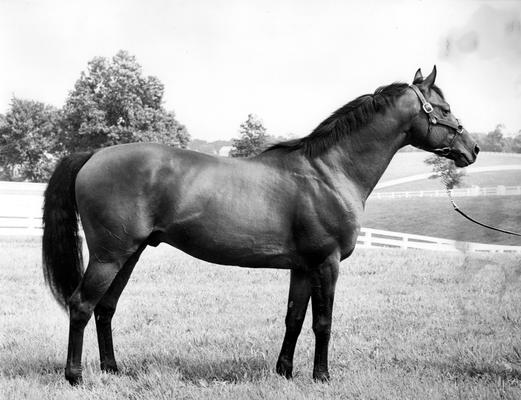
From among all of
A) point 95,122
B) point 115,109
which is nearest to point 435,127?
point 95,122

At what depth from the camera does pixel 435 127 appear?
4.04m

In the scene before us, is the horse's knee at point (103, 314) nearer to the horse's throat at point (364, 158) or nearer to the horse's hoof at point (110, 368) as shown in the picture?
the horse's hoof at point (110, 368)

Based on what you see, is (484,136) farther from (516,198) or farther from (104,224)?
(104,224)

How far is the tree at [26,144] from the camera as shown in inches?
952

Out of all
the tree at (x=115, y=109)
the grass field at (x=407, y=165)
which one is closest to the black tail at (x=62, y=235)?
the grass field at (x=407, y=165)

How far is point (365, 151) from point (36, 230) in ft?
37.6

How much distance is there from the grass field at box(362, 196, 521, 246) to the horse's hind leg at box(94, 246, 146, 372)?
598cm

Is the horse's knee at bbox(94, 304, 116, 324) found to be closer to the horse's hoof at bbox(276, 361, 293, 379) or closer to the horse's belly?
the horse's belly

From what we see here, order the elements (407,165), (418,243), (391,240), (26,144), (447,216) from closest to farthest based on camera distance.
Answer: (447,216) → (407,165) → (418,243) → (391,240) → (26,144)

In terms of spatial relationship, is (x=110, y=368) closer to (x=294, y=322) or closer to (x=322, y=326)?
(x=294, y=322)

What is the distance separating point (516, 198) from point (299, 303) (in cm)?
528

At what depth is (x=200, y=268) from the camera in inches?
353

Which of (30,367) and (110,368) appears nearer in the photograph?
(110,368)

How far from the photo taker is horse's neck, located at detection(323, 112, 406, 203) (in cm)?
402
